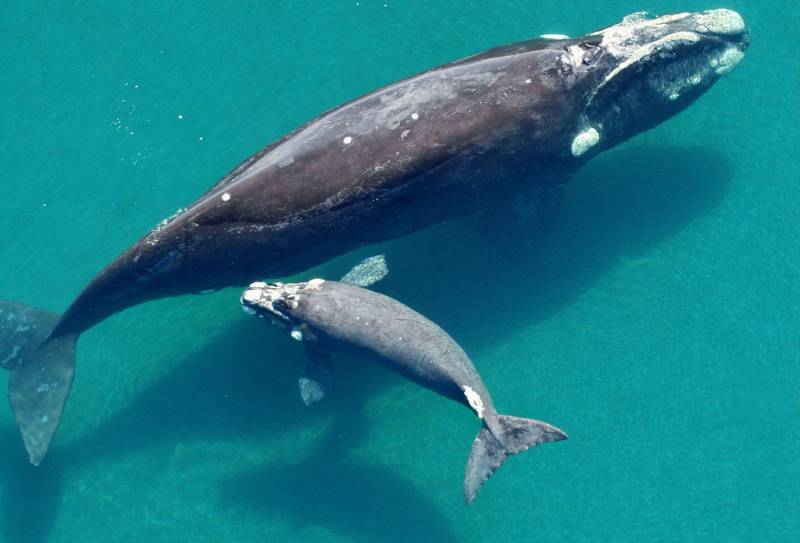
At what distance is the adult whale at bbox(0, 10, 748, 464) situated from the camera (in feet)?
53.8

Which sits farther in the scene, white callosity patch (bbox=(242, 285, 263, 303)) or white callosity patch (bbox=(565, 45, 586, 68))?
white callosity patch (bbox=(565, 45, 586, 68))

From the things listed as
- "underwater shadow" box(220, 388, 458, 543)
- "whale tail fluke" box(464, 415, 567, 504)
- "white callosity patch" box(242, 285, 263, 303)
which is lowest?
"underwater shadow" box(220, 388, 458, 543)

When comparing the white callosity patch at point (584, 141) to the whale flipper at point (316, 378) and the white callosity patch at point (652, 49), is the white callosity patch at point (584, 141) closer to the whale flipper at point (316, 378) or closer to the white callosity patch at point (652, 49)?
the white callosity patch at point (652, 49)

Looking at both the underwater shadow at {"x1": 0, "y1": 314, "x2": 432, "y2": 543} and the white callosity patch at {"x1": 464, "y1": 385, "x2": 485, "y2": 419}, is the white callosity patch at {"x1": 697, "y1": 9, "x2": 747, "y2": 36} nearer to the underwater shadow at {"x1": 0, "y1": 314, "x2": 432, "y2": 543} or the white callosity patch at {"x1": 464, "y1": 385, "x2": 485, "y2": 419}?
the white callosity patch at {"x1": 464, "y1": 385, "x2": 485, "y2": 419}

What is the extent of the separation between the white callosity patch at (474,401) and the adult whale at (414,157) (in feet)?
14.4

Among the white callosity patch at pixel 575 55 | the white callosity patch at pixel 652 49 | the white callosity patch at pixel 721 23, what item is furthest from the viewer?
the white callosity patch at pixel 721 23

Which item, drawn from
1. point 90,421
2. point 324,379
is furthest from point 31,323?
point 324,379

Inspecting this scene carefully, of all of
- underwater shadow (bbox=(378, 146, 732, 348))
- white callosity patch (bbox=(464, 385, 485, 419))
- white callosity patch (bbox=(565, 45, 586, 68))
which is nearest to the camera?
white callosity patch (bbox=(464, 385, 485, 419))

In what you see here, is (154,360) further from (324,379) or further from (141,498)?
(324,379)

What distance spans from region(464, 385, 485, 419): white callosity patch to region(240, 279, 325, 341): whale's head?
416 cm

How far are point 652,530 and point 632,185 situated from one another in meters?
8.91

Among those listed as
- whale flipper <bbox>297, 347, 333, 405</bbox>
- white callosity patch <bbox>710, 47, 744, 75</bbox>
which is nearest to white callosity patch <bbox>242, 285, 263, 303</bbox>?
whale flipper <bbox>297, 347, 333, 405</bbox>

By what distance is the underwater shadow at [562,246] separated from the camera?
1952 cm

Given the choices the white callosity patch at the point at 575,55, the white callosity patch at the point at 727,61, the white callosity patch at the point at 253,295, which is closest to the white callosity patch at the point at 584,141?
the white callosity patch at the point at 575,55
